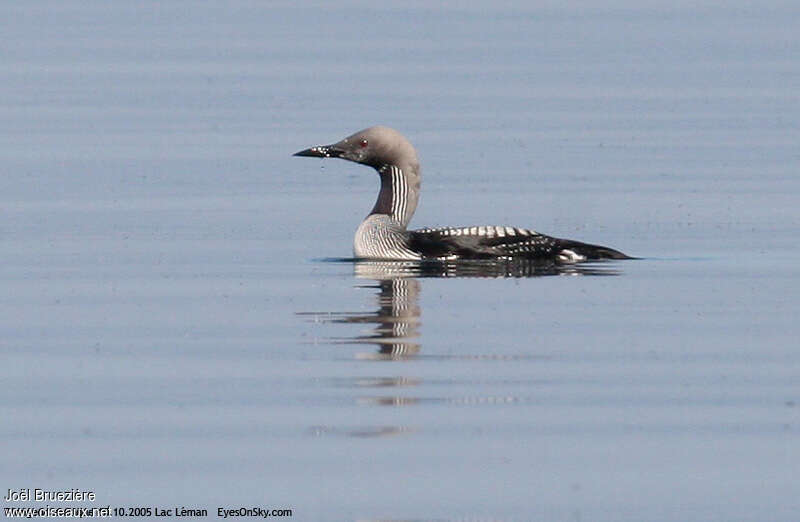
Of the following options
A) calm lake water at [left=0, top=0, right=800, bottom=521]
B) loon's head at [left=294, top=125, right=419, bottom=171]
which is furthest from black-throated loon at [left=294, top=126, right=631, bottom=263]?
calm lake water at [left=0, top=0, right=800, bottom=521]

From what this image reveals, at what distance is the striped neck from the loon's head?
6 cm

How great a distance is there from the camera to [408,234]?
605 inches

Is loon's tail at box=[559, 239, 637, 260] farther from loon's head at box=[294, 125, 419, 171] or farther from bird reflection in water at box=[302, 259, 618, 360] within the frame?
loon's head at box=[294, 125, 419, 171]

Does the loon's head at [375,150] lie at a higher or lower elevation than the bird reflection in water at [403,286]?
higher

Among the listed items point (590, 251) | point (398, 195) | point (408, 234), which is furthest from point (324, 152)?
point (590, 251)

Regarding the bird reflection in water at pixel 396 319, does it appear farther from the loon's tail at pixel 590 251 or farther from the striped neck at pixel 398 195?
the striped neck at pixel 398 195

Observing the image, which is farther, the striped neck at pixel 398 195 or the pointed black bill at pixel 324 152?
the pointed black bill at pixel 324 152

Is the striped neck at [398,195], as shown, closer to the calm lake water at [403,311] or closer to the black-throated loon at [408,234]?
the black-throated loon at [408,234]

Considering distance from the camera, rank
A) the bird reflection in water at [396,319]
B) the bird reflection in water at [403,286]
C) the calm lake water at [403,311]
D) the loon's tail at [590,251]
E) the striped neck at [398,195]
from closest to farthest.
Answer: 1. the calm lake water at [403,311]
2. the bird reflection in water at [396,319]
3. the bird reflection in water at [403,286]
4. the loon's tail at [590,251]
5. the striped neck at [398,195]

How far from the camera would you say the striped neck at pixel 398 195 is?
16.1 m

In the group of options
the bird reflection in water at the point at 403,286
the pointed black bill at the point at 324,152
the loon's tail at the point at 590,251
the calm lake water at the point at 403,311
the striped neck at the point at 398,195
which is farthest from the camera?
the pointed black bill at the point at 324,152

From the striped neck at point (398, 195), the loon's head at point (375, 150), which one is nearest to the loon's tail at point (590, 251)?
the striped neck at point (398, 195)

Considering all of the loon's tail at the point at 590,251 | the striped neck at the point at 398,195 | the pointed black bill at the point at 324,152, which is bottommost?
the loon's tail at the point at 590,251

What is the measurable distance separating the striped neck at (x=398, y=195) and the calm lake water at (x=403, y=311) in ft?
1.40
